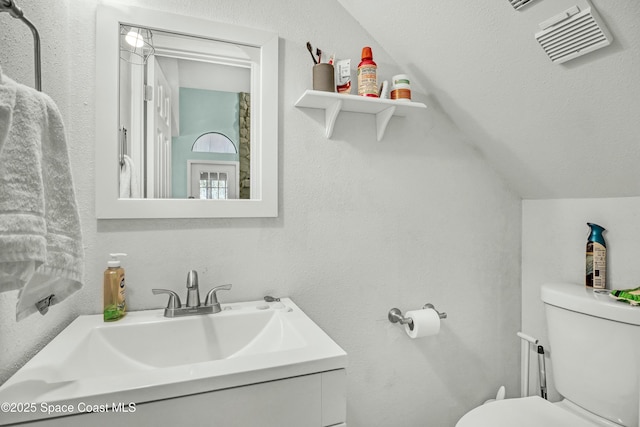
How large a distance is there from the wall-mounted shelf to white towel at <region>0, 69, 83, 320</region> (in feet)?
2.65

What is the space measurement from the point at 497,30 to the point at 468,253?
3.05 ft

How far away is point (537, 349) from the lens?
153cm

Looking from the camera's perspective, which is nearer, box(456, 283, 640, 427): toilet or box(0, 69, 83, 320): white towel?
box(0, 69, 83, 320): white towel

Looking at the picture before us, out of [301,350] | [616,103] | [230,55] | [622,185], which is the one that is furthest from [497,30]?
[301,350]

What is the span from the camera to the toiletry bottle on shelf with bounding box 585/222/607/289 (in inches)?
51.9

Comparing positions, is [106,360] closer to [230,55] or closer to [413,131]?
[230,55]

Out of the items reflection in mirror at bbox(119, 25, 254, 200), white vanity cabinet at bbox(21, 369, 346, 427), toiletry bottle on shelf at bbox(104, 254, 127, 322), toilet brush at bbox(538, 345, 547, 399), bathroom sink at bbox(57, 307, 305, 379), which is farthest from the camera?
toilet brush at bbox(538, 345, 547, 399)

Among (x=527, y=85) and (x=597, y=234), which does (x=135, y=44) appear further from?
(x=597, y=234)

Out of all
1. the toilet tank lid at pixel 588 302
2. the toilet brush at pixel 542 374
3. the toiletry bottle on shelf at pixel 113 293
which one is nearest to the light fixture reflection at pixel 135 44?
the toiletry bottle on shelf at pixel 113 293

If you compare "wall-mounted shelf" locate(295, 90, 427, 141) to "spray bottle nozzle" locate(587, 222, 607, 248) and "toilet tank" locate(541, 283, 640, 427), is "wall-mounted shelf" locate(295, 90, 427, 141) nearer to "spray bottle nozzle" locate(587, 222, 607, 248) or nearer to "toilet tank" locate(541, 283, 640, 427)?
"spray bottle nozzle" locate(587, 222, 607, 248)

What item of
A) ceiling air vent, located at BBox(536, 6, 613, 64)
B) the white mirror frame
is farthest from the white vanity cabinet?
ceiling air vent, located at BBox(536, 6, 613, 64)

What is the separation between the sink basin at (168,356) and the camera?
0.62 meters

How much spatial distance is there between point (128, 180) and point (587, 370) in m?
1.73

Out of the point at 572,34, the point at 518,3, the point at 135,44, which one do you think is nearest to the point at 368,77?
the point at 518,3
